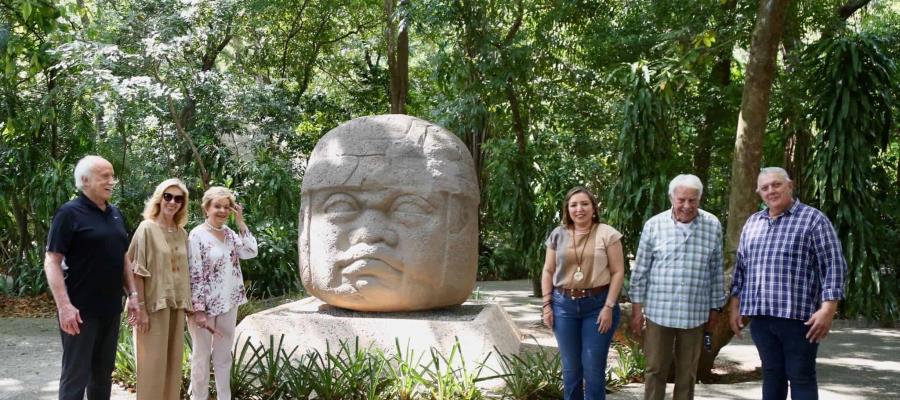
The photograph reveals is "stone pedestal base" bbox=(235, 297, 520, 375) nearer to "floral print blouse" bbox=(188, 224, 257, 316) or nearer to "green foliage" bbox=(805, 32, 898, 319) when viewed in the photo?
"floral print blouse" bbox=(188, 224, 257, 316)

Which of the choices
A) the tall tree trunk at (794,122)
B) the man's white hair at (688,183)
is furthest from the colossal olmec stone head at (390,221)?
the tall tree trunk at (794,122)

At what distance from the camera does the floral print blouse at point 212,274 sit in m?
4.17

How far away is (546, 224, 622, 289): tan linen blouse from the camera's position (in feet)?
12.6

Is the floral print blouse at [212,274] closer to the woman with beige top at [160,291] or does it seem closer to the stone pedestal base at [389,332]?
the woman with beige top at [160,291]

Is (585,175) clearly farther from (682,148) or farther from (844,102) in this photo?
(844,102)

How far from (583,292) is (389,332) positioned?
6.18 ft

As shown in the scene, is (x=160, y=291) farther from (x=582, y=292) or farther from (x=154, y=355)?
(x=582, y=292)

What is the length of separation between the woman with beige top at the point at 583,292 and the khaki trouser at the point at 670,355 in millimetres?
216

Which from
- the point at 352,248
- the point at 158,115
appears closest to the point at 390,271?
the point at 352,248

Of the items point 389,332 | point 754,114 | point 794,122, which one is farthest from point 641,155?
point 389,332

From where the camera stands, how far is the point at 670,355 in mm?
3906

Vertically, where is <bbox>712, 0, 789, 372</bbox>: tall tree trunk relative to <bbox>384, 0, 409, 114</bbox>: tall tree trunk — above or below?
below

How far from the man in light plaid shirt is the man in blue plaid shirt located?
0.66 feet

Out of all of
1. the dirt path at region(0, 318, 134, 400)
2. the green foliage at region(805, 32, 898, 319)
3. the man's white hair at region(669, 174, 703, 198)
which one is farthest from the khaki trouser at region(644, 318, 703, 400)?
the green foliage at region(805, 32, 898, 319)
